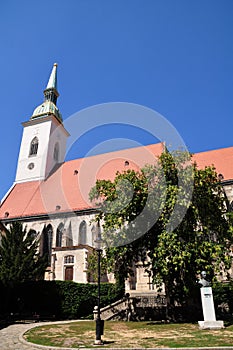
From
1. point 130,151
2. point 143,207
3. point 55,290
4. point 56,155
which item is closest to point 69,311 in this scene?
point 55,290

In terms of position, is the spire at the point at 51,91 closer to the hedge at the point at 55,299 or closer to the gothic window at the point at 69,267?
the gothic window at the point at 69,267

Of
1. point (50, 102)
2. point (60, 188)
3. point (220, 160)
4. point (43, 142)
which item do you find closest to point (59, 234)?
point (60, 188)

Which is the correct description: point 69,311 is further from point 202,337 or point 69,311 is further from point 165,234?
point 202,337

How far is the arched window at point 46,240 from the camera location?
95.0 feet

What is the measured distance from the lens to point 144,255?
17.2m

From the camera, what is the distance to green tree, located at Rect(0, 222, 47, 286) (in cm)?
2081

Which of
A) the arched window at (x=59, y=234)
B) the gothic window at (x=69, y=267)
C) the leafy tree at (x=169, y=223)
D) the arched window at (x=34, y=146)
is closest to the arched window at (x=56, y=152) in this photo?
the arched window at (x=34, y=146)

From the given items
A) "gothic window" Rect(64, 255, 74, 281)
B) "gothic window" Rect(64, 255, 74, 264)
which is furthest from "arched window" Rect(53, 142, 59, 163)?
"gothic window" Rect(64, 255, 74, 281)

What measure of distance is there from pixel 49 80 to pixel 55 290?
35.6m

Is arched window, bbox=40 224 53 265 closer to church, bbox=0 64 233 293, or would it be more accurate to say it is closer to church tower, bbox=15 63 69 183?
church, bbox=0 64 233 293

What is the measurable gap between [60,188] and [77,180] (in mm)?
2138

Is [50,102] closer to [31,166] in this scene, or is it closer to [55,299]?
[31,166]

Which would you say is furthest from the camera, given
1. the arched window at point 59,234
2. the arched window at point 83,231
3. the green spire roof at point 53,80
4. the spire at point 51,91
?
the green spire roof at point 53,80

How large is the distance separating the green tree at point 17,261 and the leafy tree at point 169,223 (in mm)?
8367
